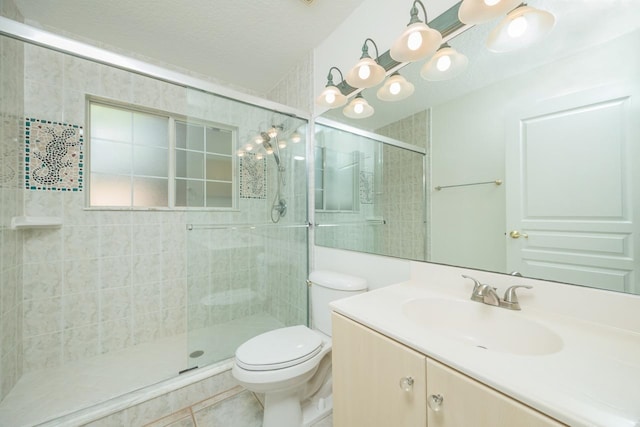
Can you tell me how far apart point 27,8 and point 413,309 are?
9.50ft

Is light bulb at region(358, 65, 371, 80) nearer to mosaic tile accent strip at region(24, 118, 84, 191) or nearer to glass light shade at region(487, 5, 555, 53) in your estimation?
glass light shade at region(487, 5, 555, 53)

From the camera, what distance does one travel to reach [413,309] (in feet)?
2.89

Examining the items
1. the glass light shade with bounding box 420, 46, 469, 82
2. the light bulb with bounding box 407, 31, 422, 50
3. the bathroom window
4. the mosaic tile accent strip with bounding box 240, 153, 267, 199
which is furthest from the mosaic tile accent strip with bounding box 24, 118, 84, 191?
the glass light shade with bounding box 420, 46, 469, 82

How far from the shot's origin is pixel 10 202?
55.6 inches

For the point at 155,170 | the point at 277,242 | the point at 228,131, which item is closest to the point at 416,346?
the point at 277,242

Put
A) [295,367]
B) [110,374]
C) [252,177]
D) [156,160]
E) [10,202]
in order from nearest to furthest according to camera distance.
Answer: [295,367], [10,202], [110,374], [252,177], [156,160]

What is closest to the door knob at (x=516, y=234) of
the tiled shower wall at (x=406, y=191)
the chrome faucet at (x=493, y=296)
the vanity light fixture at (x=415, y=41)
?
the chrome faucet at (x=493, y=296)

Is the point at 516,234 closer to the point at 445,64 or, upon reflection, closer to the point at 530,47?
the point at 530,47

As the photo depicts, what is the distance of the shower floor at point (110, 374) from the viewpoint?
4.09 feet

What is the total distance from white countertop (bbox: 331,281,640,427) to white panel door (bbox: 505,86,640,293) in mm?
170

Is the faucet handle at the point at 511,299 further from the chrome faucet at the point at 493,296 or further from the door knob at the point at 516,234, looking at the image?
the door knob at the point at 516,234

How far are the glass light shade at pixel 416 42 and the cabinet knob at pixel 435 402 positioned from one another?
1.21m

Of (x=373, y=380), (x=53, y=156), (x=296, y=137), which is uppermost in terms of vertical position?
(x=296, y=137)

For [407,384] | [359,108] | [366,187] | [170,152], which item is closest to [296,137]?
[359,108]
